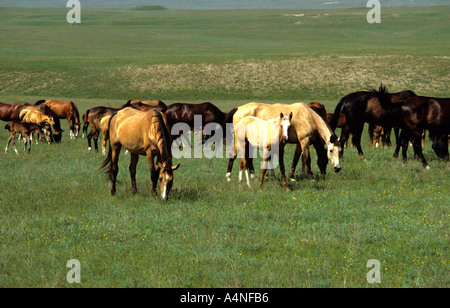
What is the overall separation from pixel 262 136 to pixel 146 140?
10.8 ft

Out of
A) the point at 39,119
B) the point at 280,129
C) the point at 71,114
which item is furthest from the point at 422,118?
the point at 71,114

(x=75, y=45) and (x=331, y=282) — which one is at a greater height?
(x=75, y=45)

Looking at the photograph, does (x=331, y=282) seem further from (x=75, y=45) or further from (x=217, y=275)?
(x=75, y=45)

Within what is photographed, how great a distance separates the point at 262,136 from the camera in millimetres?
14211

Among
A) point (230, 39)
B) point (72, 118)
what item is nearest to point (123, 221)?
point (72, 118)

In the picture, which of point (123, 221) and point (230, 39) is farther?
point (230, 39)

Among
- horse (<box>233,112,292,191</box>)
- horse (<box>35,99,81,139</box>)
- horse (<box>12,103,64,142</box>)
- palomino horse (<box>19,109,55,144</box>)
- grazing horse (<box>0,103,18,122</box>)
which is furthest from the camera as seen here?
horse (<box>35,99,81,139</box>)

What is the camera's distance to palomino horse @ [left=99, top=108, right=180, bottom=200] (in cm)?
1205

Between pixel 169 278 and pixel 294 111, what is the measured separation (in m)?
8.42

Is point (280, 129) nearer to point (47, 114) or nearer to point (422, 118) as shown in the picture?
point (422, 118)

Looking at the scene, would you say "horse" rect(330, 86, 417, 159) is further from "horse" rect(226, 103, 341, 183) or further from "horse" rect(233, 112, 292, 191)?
"horse" rect(233, 112, 292, 191)

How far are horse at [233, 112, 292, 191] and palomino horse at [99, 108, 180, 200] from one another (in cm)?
265

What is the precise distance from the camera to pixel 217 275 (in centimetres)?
809

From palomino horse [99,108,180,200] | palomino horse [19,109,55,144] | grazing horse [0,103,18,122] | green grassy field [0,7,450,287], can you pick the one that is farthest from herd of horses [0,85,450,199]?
grazing horse [0,103,18,122]
